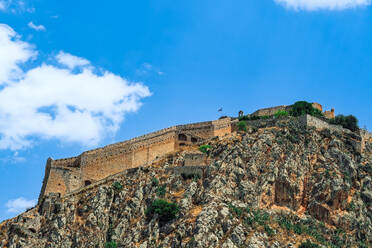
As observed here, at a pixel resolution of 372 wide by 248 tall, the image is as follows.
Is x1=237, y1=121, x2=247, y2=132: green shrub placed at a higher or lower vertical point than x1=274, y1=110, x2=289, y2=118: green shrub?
lower

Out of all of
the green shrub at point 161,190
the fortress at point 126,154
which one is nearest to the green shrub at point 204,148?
the fortress at point 126,154

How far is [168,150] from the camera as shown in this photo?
3442 inches

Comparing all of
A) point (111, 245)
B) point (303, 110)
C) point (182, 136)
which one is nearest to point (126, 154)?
point (182, 136)

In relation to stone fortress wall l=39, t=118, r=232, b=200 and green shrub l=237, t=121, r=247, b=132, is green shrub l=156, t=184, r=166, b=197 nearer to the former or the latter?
stone fortress wall l=39, t=118, r=232, b=200

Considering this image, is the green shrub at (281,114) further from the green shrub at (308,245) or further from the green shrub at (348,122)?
the green shrub at (308,245)

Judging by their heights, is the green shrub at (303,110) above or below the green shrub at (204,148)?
above

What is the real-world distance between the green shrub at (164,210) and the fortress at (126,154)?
10.8 metres

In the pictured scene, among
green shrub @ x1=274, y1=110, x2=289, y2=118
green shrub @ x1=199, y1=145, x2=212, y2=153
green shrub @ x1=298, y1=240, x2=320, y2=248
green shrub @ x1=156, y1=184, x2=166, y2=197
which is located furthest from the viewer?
green shrub @ x1=274, y1=110, x2=289, y2=118

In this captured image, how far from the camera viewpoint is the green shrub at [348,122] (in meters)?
86.9

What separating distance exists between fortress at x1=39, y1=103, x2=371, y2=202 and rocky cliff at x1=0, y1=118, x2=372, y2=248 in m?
3.95

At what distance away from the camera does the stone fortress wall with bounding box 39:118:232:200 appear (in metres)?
80.8

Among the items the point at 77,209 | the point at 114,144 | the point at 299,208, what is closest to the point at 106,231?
the point at 77,209

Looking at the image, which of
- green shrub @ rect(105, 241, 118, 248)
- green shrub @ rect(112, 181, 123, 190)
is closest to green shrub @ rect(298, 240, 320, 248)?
green shrub @ rect(105, 241, 118, 248)

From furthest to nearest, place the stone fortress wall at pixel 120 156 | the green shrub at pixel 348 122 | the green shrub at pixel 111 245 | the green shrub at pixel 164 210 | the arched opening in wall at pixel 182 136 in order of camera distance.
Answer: the arched opening in wall at pixel 182 136 < the green shrub at pixel 348 122 < the stone fortress wall at pixel 120 156 < the green shrub at pixel 111 245 < the green shrub at pixel 164 210
